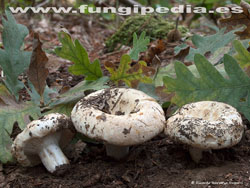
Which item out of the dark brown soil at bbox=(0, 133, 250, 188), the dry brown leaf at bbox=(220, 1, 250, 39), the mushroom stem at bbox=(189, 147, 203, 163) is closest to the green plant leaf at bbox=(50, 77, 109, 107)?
the dark brown soil at bbox=(0, 133, 250, 188)

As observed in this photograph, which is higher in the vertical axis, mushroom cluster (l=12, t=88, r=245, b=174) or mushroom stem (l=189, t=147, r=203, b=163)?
mushroom cluster (l=12, t=88, r=245, b=174)

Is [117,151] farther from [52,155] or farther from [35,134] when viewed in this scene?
[35,134]

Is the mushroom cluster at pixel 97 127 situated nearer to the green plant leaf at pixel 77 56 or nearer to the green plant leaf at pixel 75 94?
the green plant leaf at pixel 75 94

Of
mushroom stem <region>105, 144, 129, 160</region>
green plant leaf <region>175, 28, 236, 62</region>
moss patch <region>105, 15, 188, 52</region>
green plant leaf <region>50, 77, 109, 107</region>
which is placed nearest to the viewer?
mushroom stem <region>105, 144, 129, 160</region>

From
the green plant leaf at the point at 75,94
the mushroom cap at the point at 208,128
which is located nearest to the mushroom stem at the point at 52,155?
the green plant leaf at the point at 75,94

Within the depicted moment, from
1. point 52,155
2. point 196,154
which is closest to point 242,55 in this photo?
point 196,154

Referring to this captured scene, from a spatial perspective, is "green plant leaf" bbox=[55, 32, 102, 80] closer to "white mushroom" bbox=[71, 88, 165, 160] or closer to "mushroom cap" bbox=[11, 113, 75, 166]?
"white mushroom" bbox=[71, 88, 165, 160]

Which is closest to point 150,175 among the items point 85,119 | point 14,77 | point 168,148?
point 168,148
